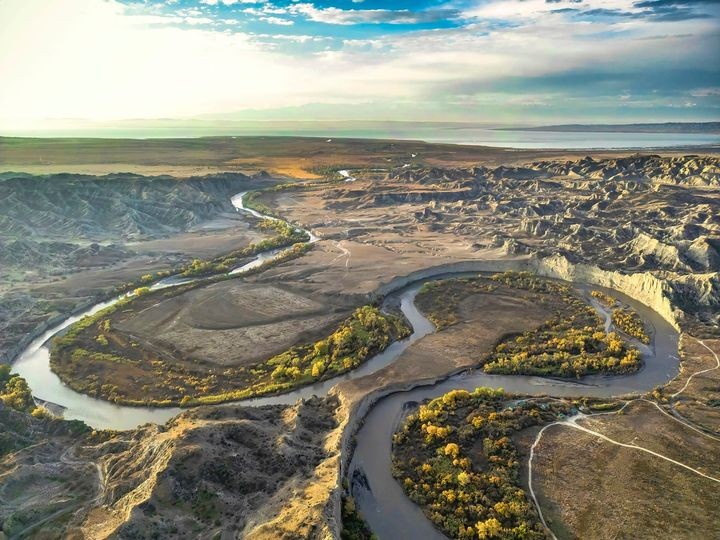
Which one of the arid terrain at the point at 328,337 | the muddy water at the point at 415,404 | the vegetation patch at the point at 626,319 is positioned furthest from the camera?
the vegetation patch at the point at 626,319

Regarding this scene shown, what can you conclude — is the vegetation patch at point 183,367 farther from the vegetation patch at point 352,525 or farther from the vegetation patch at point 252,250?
the vegetation patch at point 252,250

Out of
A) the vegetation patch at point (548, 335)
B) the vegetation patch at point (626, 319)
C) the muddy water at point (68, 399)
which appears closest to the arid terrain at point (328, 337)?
the vegetation patch at point (548, 335)

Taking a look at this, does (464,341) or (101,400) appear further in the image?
(464,341)

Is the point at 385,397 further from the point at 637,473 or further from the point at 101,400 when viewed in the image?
the point at 101,400

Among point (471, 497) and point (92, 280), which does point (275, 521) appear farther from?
point (92, 280)

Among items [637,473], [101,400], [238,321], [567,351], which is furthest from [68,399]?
[567,351]

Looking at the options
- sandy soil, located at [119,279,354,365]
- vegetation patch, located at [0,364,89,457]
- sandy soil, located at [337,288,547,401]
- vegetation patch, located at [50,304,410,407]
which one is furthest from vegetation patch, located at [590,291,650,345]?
vegetation patch, located at [0,364,89,457]
